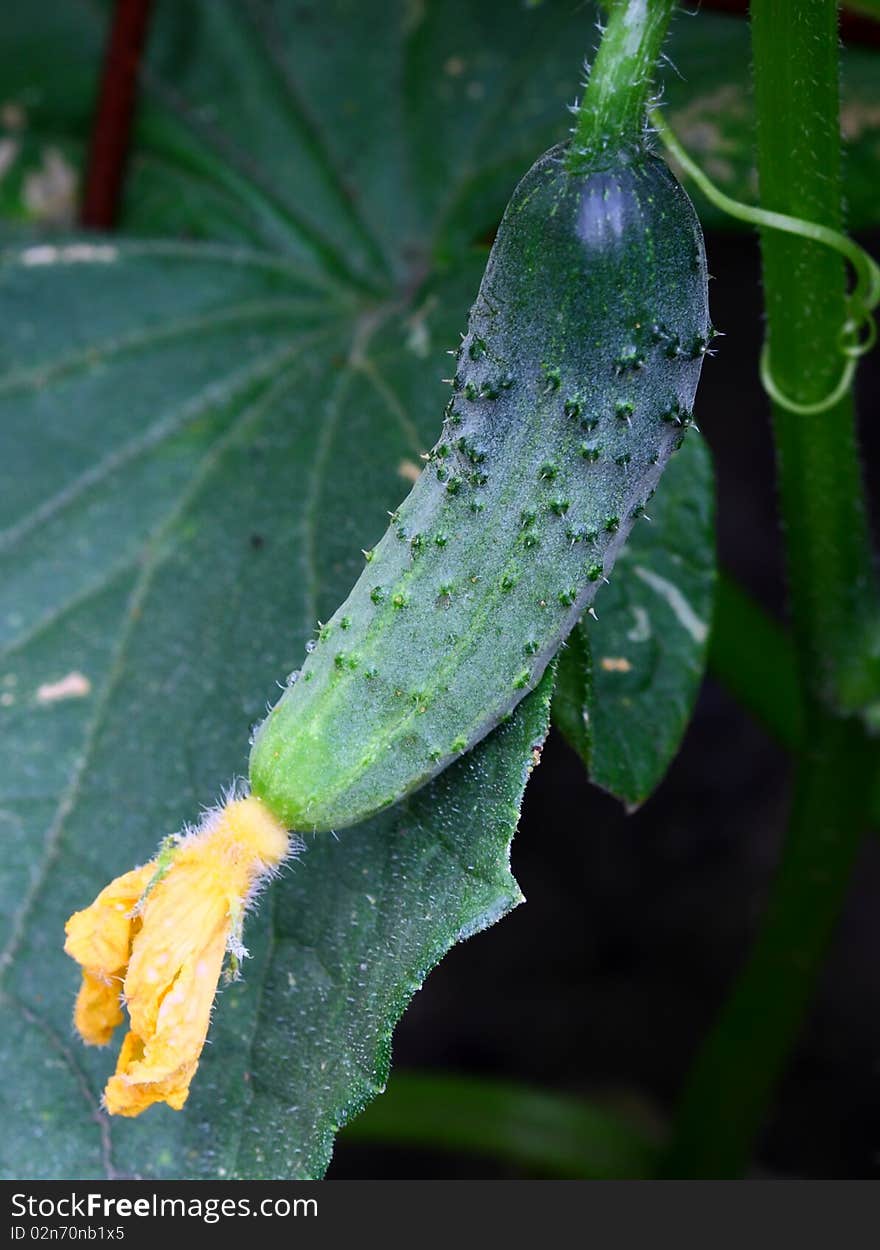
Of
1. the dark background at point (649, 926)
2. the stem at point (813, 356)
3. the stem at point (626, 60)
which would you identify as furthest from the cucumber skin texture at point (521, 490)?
the dark background at point (649, 926)

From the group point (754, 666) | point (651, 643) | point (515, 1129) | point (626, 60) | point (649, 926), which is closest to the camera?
point (626, 60)

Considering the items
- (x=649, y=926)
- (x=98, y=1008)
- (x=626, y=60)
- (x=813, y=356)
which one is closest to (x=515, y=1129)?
(x=649, y=926)

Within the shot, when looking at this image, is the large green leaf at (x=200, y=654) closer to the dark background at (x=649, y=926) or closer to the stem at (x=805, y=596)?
the stem at (x=805, y=596)

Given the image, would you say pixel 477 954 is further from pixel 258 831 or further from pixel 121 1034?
pixel 258 831

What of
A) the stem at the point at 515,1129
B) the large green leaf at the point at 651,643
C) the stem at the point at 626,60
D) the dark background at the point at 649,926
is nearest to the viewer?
the stem at the point at 626,60

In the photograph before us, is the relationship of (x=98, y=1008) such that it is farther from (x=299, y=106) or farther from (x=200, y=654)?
(x=299, y=106)
